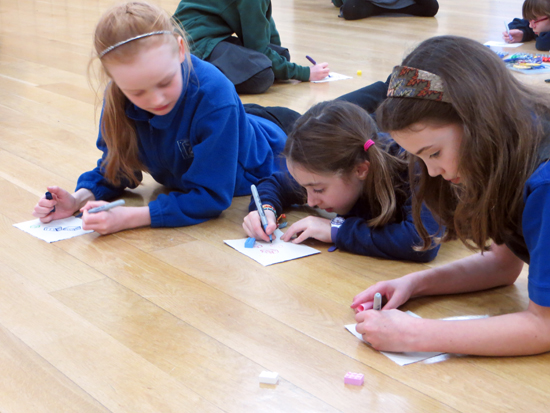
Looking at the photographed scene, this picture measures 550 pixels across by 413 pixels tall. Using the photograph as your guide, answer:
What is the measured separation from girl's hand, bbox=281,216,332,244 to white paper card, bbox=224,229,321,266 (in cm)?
2

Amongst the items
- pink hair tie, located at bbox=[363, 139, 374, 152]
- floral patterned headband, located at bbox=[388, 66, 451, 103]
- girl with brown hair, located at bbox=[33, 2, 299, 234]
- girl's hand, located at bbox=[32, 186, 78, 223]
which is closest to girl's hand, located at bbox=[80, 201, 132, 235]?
girl with brown hair, located at bbox=[33, 2, 299, 234]

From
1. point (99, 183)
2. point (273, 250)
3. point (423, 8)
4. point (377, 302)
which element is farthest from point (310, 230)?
point (423, 8)

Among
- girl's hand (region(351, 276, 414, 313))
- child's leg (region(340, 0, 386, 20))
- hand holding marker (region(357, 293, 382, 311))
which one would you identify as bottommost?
girl's hand (region(351, 276, 414, 313))

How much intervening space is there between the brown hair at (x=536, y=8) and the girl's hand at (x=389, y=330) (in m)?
3.28

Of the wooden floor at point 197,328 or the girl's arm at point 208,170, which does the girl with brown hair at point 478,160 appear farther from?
the girl's arm at point 208,170

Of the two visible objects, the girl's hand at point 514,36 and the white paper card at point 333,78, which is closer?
the white paper card at point 333,78

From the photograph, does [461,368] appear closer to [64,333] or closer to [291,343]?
[291,343]

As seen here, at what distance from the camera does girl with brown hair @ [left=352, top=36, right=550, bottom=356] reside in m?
0.99

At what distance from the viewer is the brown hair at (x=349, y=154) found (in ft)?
4.93

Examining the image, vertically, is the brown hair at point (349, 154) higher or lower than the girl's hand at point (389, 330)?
higher

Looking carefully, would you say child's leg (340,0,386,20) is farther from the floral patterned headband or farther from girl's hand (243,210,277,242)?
the floral patterned headband

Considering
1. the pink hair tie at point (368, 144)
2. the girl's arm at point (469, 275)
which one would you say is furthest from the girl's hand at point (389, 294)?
the pink hair tie at point (368, 144)

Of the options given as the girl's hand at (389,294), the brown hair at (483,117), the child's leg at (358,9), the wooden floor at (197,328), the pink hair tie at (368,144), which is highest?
the brown hair at (483,117)

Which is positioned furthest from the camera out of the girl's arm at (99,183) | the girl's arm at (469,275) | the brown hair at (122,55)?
the girl's arm at (99,183)
